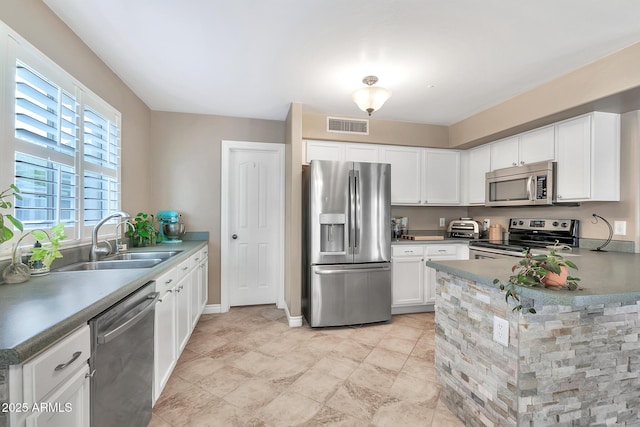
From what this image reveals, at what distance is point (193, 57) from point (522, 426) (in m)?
3.09

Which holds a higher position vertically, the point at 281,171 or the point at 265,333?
the point at 281,171

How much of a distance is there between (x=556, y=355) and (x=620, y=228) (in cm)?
206


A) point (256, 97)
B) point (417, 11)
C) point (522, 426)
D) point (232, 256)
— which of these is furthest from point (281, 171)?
point (522, 426)

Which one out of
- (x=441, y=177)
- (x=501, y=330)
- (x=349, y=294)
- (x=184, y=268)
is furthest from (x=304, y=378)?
(x=441, y=177)

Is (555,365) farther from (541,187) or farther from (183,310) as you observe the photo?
(183,310)

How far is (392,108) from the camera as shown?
3.29 meters

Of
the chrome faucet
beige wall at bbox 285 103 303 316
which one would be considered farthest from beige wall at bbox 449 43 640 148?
the chrome faucet

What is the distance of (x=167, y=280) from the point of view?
188cm

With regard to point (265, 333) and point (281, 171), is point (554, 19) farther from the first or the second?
point (265, 333)

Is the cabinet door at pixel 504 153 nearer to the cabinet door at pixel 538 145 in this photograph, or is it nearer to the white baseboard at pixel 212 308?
the cabinet door at pixel 538 145

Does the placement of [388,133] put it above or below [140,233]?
above

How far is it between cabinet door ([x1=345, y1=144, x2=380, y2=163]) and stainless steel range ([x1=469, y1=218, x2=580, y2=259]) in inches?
63.5

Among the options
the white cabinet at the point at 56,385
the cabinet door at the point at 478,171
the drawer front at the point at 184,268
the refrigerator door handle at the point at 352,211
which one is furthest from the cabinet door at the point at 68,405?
the cabinet door at the point at 478,171

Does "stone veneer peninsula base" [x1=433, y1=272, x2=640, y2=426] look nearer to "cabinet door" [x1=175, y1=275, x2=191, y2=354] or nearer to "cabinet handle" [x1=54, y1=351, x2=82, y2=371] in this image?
"cabinet handle" [x1=54, y1=351, x2=82, y2=371]
